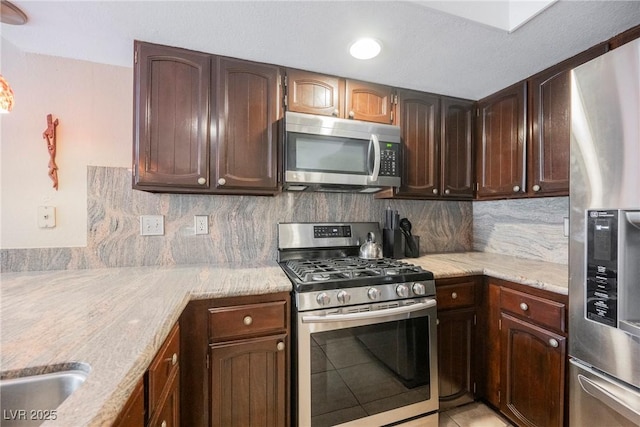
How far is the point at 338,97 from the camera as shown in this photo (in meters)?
1.77

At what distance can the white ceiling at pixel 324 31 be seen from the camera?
47.3 inches

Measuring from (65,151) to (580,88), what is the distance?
2.55 meters

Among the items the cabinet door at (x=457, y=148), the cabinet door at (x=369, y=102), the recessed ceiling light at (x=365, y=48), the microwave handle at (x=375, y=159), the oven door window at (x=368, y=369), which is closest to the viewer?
the oven door window at (x=368, y=369)

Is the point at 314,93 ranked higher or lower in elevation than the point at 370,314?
higher

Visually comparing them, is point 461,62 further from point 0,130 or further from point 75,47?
point 0,130

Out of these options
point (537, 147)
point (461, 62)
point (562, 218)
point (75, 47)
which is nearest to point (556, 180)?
point (537, 147)

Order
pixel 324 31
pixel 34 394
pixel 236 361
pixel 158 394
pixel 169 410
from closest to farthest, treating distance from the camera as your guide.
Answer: pixel 34 394 → pixel 158 394 → pixel 169 410 → pixel 236 361 → pixel 324 31

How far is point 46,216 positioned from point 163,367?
4.18 ft

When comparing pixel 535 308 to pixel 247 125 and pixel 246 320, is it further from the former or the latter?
pixel 247 125

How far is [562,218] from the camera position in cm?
184

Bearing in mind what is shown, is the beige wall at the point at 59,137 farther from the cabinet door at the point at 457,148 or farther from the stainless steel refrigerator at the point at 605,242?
the stainless steel refrigerator at the point at 605,242

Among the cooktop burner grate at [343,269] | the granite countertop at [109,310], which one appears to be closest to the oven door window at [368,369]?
the cooktop burner grate at [343,269]

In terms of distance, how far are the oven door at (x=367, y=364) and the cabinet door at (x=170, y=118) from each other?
990 millimetres

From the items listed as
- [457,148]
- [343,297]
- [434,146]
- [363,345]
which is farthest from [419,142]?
[363,345]
